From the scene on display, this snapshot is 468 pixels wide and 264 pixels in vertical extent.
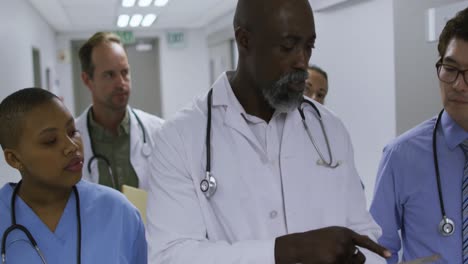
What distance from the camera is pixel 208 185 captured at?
108 cm

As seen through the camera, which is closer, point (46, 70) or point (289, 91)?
point (289, 91)

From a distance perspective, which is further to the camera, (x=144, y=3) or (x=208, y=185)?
(x=144, y=3)

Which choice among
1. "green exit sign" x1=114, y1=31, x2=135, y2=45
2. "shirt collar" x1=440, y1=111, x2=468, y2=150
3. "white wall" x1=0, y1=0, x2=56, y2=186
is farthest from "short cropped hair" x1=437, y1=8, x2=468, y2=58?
"green exit sign" x1=114, y1=31, x2=135, y2=45

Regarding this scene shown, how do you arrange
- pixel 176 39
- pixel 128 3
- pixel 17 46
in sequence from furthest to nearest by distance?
pixel 176 39 < pixel 128 3 < pixel 17 46

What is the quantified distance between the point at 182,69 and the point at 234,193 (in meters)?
7.51

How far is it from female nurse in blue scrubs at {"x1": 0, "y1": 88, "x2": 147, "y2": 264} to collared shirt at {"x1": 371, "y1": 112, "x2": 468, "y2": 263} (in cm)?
72

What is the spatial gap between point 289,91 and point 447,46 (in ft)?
1.86

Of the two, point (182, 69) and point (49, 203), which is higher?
point (182, 69)

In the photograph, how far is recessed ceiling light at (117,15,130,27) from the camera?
6.70 meters

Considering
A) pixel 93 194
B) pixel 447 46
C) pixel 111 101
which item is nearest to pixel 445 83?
pixel 447 46

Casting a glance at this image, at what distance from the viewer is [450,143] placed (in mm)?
1438

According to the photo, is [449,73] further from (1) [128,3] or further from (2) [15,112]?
(1) [128,3]

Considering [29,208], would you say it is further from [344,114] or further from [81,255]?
[344,114]

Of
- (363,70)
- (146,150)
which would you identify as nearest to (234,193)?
(146,150)
